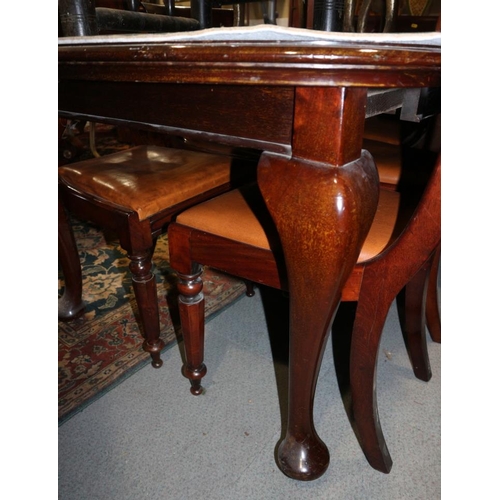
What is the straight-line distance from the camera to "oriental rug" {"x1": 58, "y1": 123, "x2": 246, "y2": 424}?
101 centimetres

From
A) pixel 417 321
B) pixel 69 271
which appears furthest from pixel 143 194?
pixel 417 321

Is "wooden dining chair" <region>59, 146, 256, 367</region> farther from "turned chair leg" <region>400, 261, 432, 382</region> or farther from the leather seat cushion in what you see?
"turned chair leg" <region>400, 261, 432, 382</region>

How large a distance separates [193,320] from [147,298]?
155 mm

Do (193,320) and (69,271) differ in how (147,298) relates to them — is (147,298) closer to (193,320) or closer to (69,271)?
(193,320)

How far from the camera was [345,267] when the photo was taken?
0.52m

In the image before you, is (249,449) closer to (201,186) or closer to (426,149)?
(201,186)

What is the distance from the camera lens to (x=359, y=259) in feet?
2.08

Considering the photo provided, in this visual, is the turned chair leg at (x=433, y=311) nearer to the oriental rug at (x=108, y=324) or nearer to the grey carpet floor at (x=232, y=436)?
the grey carpet floor at (x=232, y=436)

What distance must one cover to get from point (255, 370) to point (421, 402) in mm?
408

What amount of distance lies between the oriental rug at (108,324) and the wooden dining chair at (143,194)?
0.12m

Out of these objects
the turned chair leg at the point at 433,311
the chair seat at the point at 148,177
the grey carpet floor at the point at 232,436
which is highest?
the chair seat at the point at 148,177

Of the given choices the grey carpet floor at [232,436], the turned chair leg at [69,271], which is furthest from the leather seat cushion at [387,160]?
the turned chair leg at [69,271]

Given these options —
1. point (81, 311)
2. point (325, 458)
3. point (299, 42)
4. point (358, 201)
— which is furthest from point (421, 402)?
point (81, 311)

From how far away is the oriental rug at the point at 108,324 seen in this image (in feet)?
3.31
